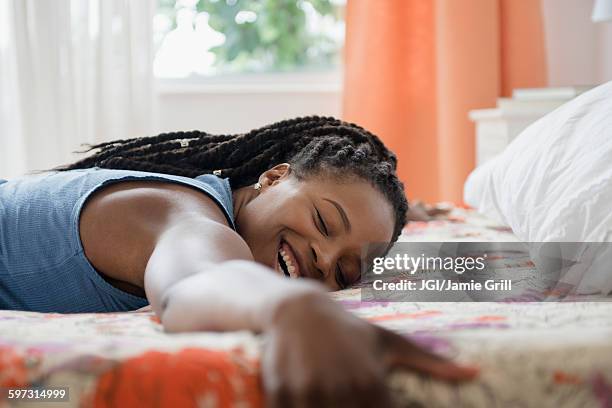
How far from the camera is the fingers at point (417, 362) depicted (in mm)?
675

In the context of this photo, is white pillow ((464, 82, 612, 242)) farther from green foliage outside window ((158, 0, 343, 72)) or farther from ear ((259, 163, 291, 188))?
green foliage outside window ((158, 0, 343, 72))

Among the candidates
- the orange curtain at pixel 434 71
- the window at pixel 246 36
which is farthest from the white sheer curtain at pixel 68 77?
the orange curtain at pixel 434 71

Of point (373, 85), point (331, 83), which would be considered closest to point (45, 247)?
point (373, 85)

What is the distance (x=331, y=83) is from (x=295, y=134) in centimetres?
205

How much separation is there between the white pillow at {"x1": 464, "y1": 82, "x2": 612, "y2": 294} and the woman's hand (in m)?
0.57

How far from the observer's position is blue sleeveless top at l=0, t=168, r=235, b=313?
1110 mm

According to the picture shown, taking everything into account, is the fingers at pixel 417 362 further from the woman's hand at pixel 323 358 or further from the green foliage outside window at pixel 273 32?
the green foliage outside window at pixel 273 32

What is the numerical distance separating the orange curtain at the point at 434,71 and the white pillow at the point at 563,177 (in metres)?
1.44

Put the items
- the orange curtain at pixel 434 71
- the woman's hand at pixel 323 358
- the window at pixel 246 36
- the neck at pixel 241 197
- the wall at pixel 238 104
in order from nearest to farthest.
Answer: the woman's hand at pixel 323 358, the neck at pixel 241 197, the orange curtain at pixel 434 71, the wall at pixel 238 104, the window at pixel 246 36

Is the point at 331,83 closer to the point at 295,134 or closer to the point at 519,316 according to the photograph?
the point at 295,134

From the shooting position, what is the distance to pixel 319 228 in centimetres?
122

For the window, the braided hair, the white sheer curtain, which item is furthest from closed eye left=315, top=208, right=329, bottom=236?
the window

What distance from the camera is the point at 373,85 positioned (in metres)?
3.16

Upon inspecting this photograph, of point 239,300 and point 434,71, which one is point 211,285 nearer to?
point 239,300
